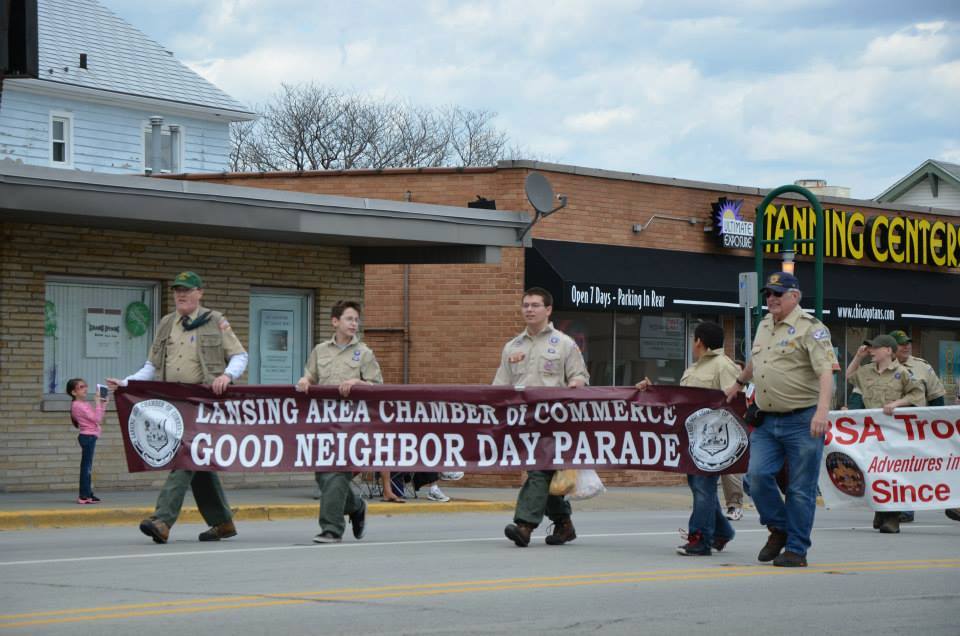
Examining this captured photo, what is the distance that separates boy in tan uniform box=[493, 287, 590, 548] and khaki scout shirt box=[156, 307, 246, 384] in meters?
2.14

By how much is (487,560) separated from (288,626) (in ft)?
10.5

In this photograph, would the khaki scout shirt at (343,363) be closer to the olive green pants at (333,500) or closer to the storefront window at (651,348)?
the olive green pants at (333,500)

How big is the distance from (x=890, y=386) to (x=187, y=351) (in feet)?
22.8

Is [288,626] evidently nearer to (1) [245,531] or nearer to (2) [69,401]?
(1) [245,531]

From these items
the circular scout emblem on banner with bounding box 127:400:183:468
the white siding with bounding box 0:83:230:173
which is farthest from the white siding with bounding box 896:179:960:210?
the circular scout emblem on banner with bounding box 127:400:183:468

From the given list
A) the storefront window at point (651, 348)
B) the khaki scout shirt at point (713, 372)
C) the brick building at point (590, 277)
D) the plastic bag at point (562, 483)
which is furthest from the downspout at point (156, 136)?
the plastic bag at point (562, 483)

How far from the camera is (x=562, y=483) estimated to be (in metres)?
11.4

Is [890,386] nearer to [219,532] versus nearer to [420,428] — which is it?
[420,428]

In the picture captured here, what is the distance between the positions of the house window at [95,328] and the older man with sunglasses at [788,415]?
10.2 meters

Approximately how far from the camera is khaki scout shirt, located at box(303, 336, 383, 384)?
11.9 meters

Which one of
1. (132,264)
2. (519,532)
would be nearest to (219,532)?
(519,532)

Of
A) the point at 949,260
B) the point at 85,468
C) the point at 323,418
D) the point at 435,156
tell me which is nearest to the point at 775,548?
the point at 323,418

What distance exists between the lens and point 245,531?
13.4 meters

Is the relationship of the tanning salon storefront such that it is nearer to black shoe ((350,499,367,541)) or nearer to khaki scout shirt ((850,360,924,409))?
khaki scout shirt ((850,360,924,409))
